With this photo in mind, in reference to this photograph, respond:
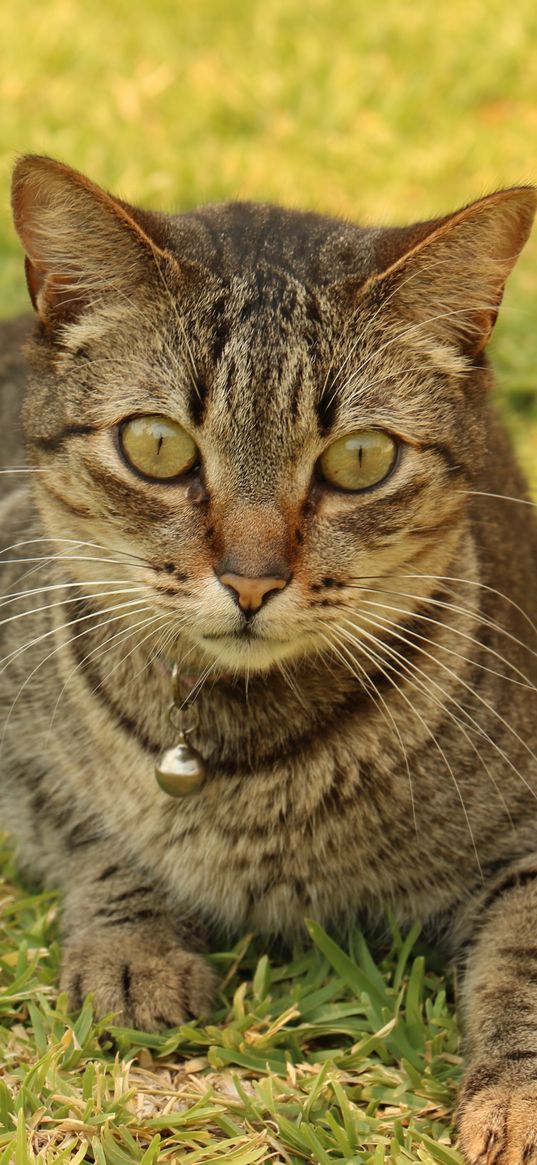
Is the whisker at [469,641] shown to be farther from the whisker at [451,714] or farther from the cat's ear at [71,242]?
the cat's ear at [71,242]

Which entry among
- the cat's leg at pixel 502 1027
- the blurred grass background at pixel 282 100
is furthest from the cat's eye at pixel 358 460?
the blurred grass background at pixel 282 100

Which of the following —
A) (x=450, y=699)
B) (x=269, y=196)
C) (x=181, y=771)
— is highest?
(x=269, y=196)

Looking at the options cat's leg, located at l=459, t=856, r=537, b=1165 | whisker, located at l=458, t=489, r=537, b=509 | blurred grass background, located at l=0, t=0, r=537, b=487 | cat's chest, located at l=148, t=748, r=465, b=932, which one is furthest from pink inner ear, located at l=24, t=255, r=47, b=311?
blurred grass background, located at l=0, t=0, r=537, b=487

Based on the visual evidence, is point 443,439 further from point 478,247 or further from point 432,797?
point 432,797

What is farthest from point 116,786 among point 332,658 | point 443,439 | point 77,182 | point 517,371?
point 517,371

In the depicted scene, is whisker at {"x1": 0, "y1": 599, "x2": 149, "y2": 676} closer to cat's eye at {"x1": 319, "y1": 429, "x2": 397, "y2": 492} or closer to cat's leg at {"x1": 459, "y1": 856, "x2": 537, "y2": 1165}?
cat's eye at {"x1": 319, "y1": 429, "x2": 397, "y2": 492}

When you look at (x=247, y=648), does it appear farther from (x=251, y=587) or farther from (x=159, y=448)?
(x=159, y=448)

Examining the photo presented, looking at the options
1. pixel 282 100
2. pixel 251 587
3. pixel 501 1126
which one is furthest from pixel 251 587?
pixel 282 100
